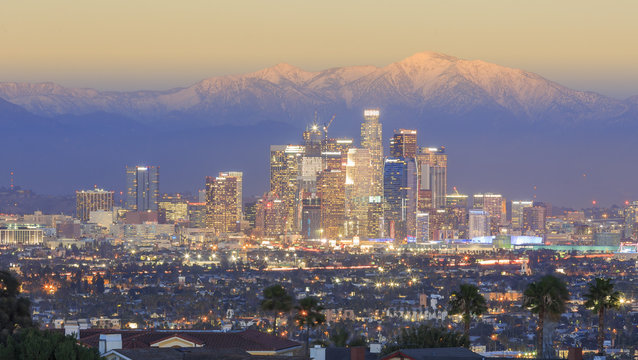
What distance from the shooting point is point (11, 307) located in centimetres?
8344

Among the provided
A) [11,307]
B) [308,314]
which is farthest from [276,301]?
[11,307]

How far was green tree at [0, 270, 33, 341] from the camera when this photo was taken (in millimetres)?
80375

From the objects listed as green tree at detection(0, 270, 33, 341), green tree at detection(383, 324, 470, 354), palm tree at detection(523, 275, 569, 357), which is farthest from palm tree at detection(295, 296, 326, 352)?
green tree at detection(0, 270, 33, 341)

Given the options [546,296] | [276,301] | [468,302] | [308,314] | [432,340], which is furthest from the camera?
[276,301]

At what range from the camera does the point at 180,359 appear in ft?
193

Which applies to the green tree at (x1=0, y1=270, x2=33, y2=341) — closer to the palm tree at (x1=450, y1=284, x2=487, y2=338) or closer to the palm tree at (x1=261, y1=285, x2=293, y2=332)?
the palm tree at (x1=261, y1=285, x2=293, y2=332)

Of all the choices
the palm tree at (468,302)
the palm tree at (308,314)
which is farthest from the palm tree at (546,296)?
the palm tree at (308,314)

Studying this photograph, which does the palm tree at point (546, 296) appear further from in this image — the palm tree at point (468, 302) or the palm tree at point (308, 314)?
the palm tree at point (308, 314)

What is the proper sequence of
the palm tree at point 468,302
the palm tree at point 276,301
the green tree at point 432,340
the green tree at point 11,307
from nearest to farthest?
1. the green tree at point 11,307
2. the green tree at point 432,340
3. the palm tree at point 468,302
4. the palm tree at point 276,301

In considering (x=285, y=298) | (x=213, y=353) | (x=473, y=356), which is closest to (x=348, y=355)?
(x=473, y=356)

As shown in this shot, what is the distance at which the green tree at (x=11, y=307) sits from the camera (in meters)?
80.4

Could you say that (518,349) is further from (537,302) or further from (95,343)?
(95,343)

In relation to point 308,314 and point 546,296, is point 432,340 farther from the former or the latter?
point 308,314

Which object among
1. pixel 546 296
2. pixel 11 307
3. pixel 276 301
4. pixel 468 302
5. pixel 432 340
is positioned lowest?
pixel 432 340
